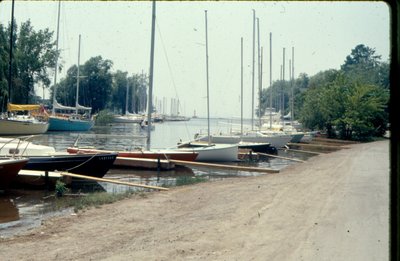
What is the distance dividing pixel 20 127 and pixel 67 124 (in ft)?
43.7

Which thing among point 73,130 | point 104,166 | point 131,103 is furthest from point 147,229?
point 131,103

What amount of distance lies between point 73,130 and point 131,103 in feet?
141

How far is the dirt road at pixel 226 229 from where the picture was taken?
253 inches

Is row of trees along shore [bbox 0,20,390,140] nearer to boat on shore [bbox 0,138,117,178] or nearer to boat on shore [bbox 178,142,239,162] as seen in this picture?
boat on shore [bbox 178,142,239,162]

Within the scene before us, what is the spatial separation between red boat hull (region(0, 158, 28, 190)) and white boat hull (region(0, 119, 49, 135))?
947 inches

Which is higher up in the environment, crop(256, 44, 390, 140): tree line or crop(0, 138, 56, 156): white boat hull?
crop(256, 44, 390, 140): tree line

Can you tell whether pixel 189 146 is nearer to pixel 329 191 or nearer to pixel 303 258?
pixel 329 191

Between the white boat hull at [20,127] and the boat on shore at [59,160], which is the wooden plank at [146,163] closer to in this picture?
the boat on shore at [59,160]

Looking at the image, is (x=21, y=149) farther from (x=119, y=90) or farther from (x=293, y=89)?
(x=119, y=90)

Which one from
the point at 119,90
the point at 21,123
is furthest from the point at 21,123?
the point at 119,90

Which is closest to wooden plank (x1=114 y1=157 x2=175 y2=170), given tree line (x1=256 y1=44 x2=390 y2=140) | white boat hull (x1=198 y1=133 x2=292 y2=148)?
white boat hull (x1=198 y1=133 x2=292 y2=148)

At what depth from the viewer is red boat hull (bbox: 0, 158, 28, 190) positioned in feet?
44.9

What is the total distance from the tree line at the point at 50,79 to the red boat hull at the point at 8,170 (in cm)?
2467

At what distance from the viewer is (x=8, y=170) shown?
1380cm
